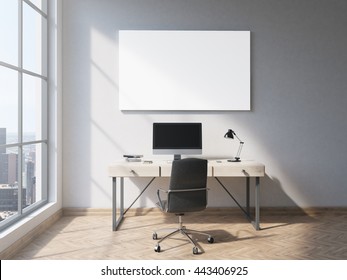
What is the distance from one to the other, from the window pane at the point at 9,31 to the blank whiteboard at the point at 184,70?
155 centimetres

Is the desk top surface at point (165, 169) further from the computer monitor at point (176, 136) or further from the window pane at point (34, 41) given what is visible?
the window pane at point (34, 41)

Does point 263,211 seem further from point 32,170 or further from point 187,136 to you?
point 32,170

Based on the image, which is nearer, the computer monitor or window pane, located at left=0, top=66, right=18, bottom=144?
window pane, located at left=0, top=66, right=18, bottom=144

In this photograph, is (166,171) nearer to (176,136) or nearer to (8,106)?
(176,136)

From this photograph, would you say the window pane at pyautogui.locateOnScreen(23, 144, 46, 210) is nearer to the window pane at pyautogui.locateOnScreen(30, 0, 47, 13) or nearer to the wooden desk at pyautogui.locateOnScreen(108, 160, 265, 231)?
the wooden desk at pyautogui.locateOnScreen(108, 160, 265, 231)

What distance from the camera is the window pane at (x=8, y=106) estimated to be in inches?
146

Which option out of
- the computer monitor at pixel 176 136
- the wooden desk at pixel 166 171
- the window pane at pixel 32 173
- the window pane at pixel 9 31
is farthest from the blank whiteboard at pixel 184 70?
the window pane at pixel 9 31

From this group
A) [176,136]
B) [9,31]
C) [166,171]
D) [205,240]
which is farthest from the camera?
[176,136]

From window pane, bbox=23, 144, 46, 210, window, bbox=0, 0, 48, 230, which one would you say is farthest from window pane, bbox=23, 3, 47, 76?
window pane, bbox=23, 144, 46, 210

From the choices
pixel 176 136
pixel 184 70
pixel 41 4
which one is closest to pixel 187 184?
pixel 176 136

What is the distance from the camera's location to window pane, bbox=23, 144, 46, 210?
427 centimetres

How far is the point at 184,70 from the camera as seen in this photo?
5.17 meters

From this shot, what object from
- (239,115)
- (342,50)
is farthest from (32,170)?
(342,50)

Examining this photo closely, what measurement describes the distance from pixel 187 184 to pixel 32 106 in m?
2.27
